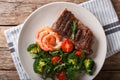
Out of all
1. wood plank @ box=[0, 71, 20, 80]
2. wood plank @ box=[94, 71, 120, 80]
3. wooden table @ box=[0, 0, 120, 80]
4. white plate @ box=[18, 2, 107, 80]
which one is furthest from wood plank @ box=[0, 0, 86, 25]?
wood plank @ box=[94, 71, 120, 80]

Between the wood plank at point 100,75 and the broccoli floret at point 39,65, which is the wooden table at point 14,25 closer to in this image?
the wood plank at point 100,75

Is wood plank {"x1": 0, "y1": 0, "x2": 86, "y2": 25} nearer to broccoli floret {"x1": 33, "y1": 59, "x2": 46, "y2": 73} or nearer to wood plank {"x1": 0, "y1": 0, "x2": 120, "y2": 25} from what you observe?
wood plank {"x1": 0, "y1": 0, "x2": 120, "y2": 25}

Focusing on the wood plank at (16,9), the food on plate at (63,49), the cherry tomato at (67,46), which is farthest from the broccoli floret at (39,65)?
the wood plank at (16,9)

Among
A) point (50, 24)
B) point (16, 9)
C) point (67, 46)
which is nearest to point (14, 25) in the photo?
point (16, 9)

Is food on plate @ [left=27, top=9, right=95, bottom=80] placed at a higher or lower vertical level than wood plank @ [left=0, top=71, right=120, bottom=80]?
higher

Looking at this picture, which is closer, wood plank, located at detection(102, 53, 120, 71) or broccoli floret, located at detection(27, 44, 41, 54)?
broccoli floret, located at detection(27, 44, 41, 54)

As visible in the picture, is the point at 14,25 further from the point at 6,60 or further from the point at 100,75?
the point at 100,75
